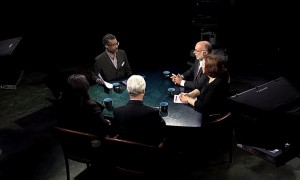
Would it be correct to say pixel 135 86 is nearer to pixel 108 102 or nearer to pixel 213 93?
pixel 108 102

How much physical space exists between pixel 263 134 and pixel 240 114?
0.91ft

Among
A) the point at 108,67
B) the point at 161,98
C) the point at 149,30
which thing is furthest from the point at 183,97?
the point at 149,30

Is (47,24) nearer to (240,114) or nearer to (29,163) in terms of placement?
(29,163)

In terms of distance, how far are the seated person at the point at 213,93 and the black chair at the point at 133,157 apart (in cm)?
88

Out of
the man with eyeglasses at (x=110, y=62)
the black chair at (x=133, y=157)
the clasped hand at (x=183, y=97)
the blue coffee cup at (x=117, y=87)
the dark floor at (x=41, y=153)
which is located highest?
the man with eyeglasses at (x=110, y=62)

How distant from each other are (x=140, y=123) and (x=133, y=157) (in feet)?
1.09

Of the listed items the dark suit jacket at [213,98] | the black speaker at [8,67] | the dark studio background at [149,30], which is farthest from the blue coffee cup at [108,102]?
the dark studio background at [149,30]

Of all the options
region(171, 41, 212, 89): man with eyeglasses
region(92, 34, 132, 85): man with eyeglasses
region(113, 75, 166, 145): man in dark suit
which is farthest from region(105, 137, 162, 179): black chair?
region(92, 34, 132, 85): man with eyeglasses

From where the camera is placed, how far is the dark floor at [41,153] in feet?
13.1

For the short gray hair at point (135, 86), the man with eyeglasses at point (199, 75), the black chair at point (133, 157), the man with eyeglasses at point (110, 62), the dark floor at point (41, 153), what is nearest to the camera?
the black chair at point (133, 157)

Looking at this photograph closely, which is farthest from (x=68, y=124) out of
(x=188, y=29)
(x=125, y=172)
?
(x=188, y=29)

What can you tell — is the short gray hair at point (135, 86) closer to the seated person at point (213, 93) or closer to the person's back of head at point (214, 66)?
the seated person at point (213, 93)

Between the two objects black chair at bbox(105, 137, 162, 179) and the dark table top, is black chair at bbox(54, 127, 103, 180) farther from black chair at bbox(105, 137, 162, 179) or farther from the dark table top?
the dark table top

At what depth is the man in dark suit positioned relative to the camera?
3.15 metres
